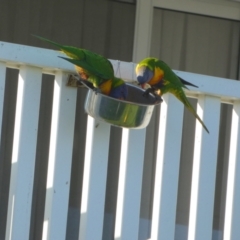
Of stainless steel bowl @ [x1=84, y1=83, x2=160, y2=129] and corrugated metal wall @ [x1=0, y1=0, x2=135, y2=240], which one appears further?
corrugated metal wall @ [x1=0, y1=0, x2=135, y2=240]

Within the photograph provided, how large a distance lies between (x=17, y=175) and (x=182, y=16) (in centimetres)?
300

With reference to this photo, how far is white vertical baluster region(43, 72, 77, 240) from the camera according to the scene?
2.44 m

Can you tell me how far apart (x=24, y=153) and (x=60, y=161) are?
15 centimetres

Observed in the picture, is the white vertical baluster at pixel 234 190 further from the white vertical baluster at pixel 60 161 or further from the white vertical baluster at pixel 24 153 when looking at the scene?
the white vertical baluster at pixel 24 153

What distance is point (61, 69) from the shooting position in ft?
7.98

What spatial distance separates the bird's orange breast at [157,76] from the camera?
2.40 m

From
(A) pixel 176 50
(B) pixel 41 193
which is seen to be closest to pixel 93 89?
(B) pixel 41 193

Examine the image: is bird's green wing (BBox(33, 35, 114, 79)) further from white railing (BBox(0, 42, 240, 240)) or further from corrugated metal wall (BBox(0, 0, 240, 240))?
corrugated metal wall (BBox(0, 0, 240, 240))

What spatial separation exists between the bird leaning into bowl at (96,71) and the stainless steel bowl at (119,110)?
0.04 metres

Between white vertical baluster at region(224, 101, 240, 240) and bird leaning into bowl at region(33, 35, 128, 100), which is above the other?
bird leaning into bowl at region(33, 35, 128, 100)

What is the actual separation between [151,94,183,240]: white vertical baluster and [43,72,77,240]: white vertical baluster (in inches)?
15.3

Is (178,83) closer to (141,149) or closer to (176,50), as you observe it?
(141,149)

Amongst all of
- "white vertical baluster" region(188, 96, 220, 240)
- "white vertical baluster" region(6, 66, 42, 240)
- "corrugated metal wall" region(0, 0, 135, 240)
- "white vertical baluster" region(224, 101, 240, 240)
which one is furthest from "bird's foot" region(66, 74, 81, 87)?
"corrugated metal wall" region(0, 0, 135, 240)

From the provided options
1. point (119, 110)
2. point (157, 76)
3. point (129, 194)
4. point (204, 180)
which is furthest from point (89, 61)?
point (204, 180)
